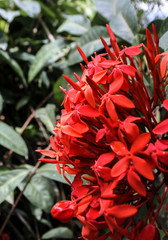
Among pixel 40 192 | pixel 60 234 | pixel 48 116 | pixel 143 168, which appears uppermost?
pixel 143 168

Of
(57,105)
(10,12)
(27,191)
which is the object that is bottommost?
(27,191)

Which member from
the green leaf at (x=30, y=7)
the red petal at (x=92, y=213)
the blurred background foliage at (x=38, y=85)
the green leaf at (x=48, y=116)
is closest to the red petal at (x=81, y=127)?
the red petal at (x=92, y=213)

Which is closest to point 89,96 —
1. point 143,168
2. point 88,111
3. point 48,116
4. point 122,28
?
point 88,111

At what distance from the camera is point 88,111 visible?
394mm

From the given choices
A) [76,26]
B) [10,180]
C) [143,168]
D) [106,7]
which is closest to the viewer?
[143,168]

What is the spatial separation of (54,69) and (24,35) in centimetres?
28

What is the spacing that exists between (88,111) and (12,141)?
46 centimetres

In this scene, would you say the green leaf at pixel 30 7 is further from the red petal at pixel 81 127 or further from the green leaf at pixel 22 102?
the red petal at pixel 81 127

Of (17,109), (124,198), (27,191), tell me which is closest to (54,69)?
(17,109)

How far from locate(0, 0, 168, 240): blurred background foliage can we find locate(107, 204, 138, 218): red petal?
30 centimetres

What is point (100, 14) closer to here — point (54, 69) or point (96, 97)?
point (54, 69)

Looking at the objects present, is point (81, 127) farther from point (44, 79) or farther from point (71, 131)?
point (44, 79)

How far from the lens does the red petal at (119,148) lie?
36 cm

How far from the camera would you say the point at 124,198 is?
38 cm
